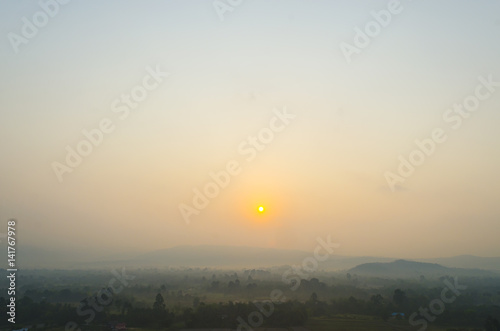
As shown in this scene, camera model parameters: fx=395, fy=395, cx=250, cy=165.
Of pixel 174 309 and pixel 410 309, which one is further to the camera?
pixel 410 309

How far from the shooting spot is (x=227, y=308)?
37.0 meters

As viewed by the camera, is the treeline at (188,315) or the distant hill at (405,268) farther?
the distant hill at (405,268)

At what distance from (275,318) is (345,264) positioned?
6621 inches

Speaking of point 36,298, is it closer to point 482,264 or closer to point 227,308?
point 227,308

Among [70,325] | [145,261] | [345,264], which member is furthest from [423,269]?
[70,325]
